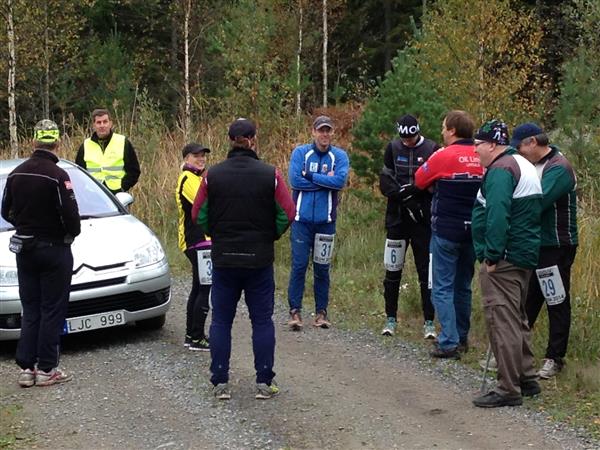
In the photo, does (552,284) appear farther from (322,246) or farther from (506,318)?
(322,246)

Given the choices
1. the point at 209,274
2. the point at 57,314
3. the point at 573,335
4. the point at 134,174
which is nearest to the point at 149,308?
the point at 209,274

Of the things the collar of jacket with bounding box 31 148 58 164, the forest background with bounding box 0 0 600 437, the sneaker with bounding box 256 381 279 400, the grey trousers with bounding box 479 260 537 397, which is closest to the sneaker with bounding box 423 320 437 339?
the forest background with bounding box 0 0 600 437

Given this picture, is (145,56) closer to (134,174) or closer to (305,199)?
(134,174)

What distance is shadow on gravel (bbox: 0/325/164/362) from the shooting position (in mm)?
7980

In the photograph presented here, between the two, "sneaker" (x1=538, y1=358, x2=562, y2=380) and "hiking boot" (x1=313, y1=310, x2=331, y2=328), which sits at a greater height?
"sneaker" (x1=538, y1=358, x2=562, y2=380)

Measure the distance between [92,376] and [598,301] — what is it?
4.38 m

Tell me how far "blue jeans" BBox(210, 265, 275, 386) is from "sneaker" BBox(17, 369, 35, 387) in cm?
149

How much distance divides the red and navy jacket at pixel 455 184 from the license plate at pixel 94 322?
2.79 meters

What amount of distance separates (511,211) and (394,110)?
5962 mm

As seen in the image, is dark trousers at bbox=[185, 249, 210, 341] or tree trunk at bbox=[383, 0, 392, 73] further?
tree trunk at bbox=[383, 0, 392, 73]

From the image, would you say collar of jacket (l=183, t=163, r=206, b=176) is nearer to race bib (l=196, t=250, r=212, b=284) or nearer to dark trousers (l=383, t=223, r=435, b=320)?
race bib (l=196, t=250, r=212, b=284)

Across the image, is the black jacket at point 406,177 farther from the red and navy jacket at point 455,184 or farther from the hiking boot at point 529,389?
the hiking boot at point 529,389

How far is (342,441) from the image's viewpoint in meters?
5.64

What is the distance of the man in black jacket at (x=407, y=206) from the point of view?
7.77 m
